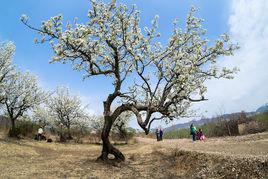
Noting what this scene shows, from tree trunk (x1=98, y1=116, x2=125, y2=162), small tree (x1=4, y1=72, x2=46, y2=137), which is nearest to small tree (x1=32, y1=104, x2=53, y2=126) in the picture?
small tree (x1=4, y1=72, x2=46, y2=137)

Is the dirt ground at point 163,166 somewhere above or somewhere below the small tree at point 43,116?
below

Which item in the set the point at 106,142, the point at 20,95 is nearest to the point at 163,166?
the point at 106,142

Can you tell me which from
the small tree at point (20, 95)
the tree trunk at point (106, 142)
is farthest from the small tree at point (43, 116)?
the tree trunk at point (106, 142)

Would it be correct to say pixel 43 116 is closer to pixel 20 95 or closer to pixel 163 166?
pixel 20 95

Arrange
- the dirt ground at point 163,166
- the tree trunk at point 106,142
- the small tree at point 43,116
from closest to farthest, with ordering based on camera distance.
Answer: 1. the dirt ground at point 163,166
2. the tree trunk at point 106,142
3. the small tree at point 43,116

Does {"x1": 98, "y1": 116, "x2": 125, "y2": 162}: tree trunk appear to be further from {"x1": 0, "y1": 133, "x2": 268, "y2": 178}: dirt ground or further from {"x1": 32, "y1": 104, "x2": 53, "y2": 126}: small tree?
{"x1": 32, "y1": 104, "x2": 53, "y2": 126}: small tree

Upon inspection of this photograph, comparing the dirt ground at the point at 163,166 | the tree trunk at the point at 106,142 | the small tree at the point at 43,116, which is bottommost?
the dirt ground at the point at 163,166

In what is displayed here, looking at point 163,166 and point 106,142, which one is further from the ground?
point 106,142

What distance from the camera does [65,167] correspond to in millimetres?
20125

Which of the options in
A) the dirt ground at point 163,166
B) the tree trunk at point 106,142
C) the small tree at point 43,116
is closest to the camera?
the dirt ground at point 163,166

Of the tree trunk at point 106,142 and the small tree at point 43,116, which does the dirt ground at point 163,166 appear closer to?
the tree trunk at point 106,142

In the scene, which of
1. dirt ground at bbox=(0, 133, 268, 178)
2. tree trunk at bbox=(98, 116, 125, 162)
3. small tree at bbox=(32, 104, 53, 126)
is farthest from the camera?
small tree at bbox=(32, 104, 53, 126)

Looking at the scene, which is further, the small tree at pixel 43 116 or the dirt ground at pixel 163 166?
the small tree at pixel 43 116

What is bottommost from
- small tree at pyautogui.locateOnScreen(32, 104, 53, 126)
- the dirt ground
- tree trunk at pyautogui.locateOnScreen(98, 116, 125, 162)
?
the dirt ground
